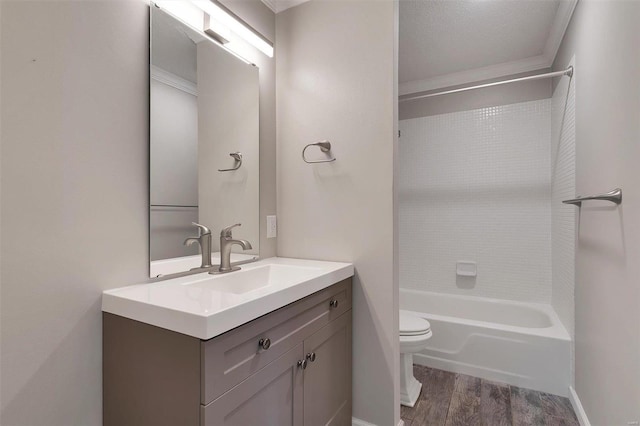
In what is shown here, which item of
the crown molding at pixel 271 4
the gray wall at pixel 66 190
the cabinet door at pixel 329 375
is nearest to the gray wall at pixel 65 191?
the gray wall at pixel 66 190

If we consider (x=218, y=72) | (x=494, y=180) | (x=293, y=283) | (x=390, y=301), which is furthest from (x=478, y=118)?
(x=293, y=283)

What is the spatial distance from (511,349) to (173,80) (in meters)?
2.57

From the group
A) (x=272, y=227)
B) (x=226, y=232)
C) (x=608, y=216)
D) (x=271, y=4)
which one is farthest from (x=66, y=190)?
(x=608, y=216)

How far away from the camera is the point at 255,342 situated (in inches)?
39.3

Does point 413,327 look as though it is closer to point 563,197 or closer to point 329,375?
point 329,375

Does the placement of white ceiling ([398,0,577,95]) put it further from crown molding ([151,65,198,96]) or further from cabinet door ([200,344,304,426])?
cabinet door ([200,344,304,426])

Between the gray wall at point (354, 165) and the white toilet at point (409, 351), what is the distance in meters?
0.38

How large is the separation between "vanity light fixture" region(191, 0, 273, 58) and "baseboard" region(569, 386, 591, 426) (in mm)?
2630

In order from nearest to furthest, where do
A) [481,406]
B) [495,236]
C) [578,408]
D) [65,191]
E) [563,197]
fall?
1. [65,191]
2. [578,408]
3. [481,406]
4. [563,197]
5. [495,236]

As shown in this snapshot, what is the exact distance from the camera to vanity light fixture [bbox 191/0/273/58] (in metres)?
1.42

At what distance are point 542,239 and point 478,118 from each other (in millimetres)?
1206

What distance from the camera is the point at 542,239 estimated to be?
8.91 feet

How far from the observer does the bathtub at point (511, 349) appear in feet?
6.79

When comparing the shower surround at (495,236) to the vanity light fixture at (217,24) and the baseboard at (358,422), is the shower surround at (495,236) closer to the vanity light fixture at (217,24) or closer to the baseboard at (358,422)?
the baseboard at (358,422)
